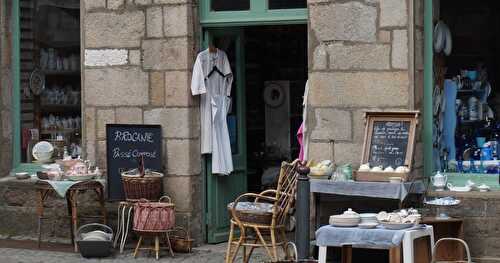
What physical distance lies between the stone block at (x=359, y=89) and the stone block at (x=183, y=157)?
1.40 metres

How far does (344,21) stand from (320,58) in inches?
16.4

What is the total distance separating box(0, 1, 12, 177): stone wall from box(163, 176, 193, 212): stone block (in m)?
2.16

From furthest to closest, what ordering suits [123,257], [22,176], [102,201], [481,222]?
1. [22,176]
2. [102,201]
3. [123,257]
4. [481,222]

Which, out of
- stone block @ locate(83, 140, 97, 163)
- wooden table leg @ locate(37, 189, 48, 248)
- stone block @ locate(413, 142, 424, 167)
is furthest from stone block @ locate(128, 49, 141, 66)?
stone block @ locate(413, 142, 424, 167)

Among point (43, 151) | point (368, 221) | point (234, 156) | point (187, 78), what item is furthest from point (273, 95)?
point (368, 221)

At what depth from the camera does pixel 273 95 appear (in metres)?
12.0

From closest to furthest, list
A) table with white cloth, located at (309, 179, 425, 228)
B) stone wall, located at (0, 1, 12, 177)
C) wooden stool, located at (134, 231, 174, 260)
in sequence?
table with white cloth, located at (309, 179, 425, 228) → wooden stool, located at (134, 231, 174, 260) → stone wall, located at (0, 1, 12, 177)

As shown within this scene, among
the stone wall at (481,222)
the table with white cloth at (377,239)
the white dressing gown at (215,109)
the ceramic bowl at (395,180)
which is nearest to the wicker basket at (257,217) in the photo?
the table with white cloth at (377,239)

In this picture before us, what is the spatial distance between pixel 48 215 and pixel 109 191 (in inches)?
40.1

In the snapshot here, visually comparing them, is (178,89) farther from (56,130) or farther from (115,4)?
(56,130)

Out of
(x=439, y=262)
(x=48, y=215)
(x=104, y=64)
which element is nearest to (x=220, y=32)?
(x=104, y=64)

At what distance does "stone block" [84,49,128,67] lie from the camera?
399 inches

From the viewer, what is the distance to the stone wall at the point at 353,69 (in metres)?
8.95

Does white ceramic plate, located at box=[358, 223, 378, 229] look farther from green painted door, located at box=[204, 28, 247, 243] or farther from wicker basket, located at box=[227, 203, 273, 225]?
green painted door, located at box=[204, 28, 247, 243]
